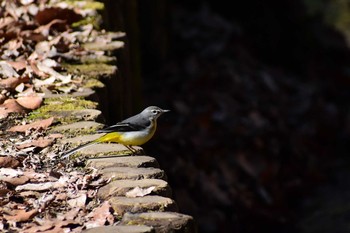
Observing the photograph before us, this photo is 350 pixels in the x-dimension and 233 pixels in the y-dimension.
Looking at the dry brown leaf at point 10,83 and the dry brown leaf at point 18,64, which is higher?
the dry brown leaf at point 18,64

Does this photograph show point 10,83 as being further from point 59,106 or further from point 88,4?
point 88,4

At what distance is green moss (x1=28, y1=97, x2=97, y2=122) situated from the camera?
5.55 meters

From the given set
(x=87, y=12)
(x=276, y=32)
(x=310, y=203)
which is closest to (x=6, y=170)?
(x=87, y=12)

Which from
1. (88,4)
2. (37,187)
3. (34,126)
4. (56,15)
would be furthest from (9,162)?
(88,4)

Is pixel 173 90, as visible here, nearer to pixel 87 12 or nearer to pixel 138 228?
pixel 87 12

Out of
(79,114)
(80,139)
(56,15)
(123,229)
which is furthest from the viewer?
(56,15)

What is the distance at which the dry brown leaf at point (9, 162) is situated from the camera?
4812 mm

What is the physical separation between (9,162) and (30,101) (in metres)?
0.93

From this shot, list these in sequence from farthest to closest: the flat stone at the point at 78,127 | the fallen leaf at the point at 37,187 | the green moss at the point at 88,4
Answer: the green moss at the point at 88,4
the flat stone at the point at 78,127
the fallen leaf at the point at 37,187

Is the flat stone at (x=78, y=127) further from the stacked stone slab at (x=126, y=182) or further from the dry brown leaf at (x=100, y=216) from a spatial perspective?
the dry brown leaf at (x=100, y=216)

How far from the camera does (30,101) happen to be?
5.71 metres

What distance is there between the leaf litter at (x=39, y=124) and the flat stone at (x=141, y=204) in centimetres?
5

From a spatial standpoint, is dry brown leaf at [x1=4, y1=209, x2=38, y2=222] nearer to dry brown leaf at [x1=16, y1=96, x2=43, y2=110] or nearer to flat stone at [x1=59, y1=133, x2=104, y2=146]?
flat stone at [x1=59, y1=133, x2=104, y2=146]

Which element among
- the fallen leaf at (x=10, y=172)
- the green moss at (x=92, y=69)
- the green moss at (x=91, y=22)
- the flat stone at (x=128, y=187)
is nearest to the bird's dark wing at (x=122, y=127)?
the fallen leaf at (x=10, y=172)
